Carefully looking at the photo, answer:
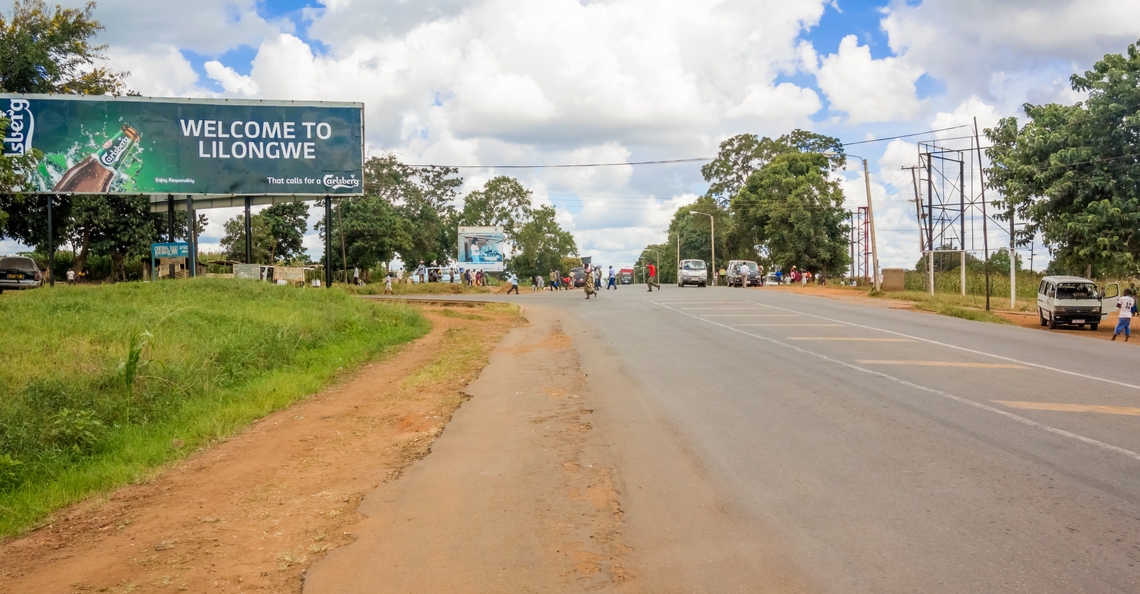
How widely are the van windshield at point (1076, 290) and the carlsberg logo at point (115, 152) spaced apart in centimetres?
3090

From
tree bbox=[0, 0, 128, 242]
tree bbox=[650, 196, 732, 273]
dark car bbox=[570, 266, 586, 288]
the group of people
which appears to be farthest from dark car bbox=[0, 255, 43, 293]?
tree bbox=[650, 196, 732, 273]

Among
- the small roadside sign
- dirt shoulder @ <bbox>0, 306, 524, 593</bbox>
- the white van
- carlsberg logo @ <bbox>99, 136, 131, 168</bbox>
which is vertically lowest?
dirt shoulder @ <bbox>0, 306, 524, 593</bbox>

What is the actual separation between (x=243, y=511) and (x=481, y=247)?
2772 inches

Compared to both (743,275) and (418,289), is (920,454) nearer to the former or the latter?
(418,289)

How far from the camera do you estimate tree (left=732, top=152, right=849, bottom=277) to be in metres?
64.1

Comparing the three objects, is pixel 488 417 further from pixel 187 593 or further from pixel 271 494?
pixel 187 593

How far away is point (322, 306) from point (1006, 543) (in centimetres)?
2103

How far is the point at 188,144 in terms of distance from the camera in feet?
102

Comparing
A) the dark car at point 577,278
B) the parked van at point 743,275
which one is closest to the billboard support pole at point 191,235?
the dark car at point 577,278

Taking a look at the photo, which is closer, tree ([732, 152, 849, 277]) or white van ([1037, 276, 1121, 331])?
white van ([1037, 276, 1121, 331])

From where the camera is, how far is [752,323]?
23.8 metres

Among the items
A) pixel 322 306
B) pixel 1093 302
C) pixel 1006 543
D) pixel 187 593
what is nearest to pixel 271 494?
pixel 187 593

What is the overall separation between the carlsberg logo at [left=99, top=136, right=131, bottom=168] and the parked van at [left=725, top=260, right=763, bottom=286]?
3805cm

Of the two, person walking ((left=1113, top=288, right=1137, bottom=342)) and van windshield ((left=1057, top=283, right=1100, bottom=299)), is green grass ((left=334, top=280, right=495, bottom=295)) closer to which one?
van windshield ((left=1057, top=283, right=1100, bottom=299))
